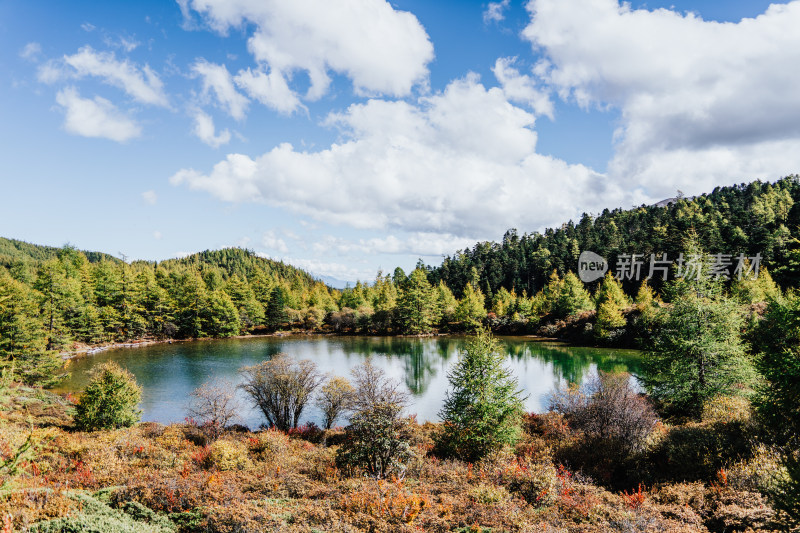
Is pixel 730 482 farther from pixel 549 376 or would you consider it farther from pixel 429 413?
pixel 549 376

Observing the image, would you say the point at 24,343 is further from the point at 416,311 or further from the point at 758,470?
the point at 416,311

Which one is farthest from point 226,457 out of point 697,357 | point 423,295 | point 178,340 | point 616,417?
point 423,295

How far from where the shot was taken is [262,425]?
23219 millimetres

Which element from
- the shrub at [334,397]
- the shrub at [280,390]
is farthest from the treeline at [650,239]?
the shrub at [280,390]

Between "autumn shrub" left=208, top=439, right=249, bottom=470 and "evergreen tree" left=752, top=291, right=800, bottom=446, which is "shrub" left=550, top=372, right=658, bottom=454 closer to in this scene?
"evergreen tree" left=752, top=291, right=800, bottom=446

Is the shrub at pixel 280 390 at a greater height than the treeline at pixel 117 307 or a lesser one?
lesser

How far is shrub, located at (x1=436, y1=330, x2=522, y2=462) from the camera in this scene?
1623 centimetres

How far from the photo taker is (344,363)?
145 feet

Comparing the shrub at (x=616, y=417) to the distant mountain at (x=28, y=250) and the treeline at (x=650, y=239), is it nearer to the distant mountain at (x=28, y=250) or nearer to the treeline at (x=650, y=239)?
the treeline at (x=650, y=239)

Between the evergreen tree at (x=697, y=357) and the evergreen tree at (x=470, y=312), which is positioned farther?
the evergreen tree at (x=470, y=312)

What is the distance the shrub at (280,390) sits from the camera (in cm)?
2314

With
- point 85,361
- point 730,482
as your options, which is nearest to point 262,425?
point 730,482

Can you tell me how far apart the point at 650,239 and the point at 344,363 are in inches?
2829

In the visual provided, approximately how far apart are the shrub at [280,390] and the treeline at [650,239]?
61728 mm
